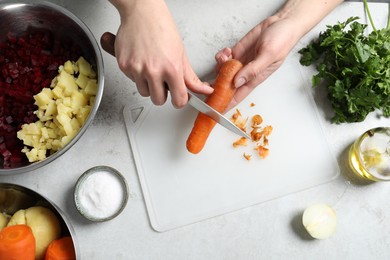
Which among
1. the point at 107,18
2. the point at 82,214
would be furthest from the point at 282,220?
the point at 107,18

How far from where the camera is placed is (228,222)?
1616mm

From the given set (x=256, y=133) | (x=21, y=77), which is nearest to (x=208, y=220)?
(x=256, y=133)

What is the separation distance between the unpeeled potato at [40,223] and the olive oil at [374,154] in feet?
3.62

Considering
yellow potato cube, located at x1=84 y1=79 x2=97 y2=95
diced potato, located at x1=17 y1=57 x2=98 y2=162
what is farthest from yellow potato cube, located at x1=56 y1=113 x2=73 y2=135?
yellow potato cube, located at x1=84 y1=79 x2=97 y2=95

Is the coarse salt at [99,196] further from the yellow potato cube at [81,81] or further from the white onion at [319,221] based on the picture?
the white onion at [319,221]

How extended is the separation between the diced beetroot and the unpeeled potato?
7.1 inches

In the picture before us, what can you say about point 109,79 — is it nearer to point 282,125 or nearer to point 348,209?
point 282,125

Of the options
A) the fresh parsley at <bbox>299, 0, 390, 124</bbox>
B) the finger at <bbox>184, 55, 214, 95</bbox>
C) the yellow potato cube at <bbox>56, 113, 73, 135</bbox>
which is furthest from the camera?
the fresh parsley at <bbox>299, 0, 390, 124</bbox>

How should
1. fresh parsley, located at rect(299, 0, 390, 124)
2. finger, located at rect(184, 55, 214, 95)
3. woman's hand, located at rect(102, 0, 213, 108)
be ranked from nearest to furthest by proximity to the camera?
woman's hand, located at rect(102, 0, 213, 108), finger, located at rect(184, 55, 214, 95), fresh parsley, located at rect(299, 0, 390, 124)

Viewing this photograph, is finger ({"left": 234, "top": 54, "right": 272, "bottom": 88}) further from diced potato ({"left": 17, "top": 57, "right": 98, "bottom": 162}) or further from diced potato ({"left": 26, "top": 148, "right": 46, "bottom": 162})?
diced potato ({"left": 26, "top": 148, "right": 46, "bottom": 162})

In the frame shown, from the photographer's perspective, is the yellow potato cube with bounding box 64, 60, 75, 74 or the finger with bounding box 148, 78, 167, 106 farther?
the yellow potato cube with bounding box 64, 60, 75, 74

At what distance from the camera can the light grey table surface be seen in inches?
62.2

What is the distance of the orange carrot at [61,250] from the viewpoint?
4.58 ft

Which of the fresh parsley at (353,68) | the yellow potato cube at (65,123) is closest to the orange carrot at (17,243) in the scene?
the yellow potato cube at (65,123)
